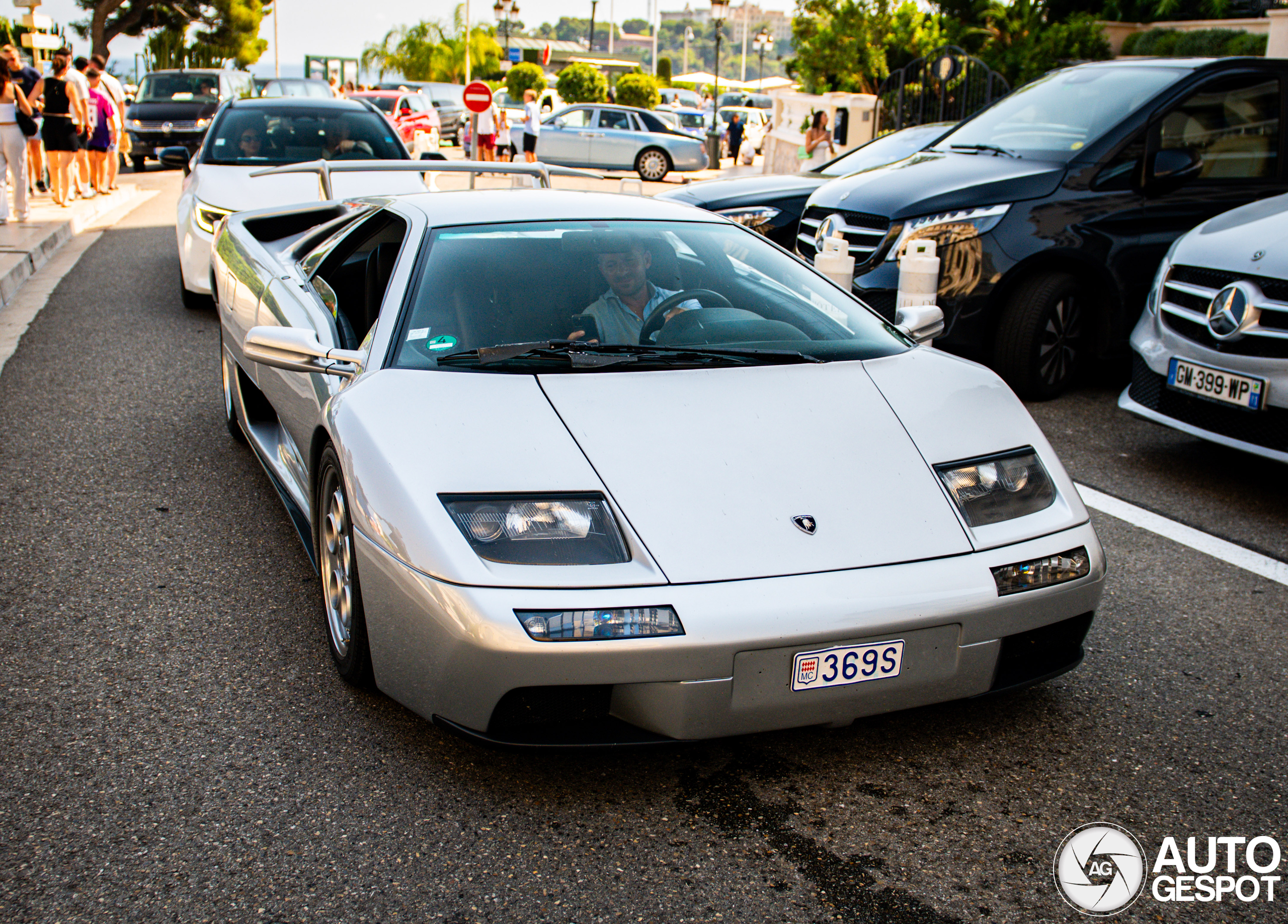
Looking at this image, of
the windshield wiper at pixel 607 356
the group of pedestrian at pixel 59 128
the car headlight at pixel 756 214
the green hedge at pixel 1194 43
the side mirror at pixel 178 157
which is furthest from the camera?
the green hedge at pixel 1194 43

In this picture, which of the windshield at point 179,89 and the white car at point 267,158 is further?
the windshield at point 179,89

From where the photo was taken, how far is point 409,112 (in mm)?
27328

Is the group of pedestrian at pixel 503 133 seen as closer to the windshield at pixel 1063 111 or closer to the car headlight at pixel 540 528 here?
the windshield at pixel 1063 111

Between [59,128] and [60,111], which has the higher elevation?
[60,111]

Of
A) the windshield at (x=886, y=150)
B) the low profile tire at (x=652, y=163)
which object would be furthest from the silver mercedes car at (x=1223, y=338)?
the low profile tire at (x=652, y=163)

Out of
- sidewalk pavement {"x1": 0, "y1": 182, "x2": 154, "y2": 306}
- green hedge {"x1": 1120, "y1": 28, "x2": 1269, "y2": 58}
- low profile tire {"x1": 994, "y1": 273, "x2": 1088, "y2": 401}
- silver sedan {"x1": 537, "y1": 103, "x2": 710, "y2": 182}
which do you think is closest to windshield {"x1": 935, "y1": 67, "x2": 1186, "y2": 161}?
low profile tire {"x1": 994, "y1": 273, "x2": 1088, "y2": 401}

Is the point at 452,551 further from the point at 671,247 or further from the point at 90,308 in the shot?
the point at 90,308

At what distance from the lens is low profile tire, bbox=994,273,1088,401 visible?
6309 millimetres

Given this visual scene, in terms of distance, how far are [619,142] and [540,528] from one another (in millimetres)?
22455

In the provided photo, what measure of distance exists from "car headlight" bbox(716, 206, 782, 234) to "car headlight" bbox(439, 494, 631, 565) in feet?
20.1

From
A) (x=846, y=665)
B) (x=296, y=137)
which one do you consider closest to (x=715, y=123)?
(x=296, y=137)

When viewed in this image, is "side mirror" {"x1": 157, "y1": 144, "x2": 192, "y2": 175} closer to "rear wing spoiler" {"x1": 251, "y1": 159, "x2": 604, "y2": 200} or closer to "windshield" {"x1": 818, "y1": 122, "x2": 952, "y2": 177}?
"rear wing spoiler" {"x1": 251, "y1": 159, "x2": 604, "y2": 200}

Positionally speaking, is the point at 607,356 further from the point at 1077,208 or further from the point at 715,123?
the point at 715,123

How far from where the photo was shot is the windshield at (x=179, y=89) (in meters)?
22.5
